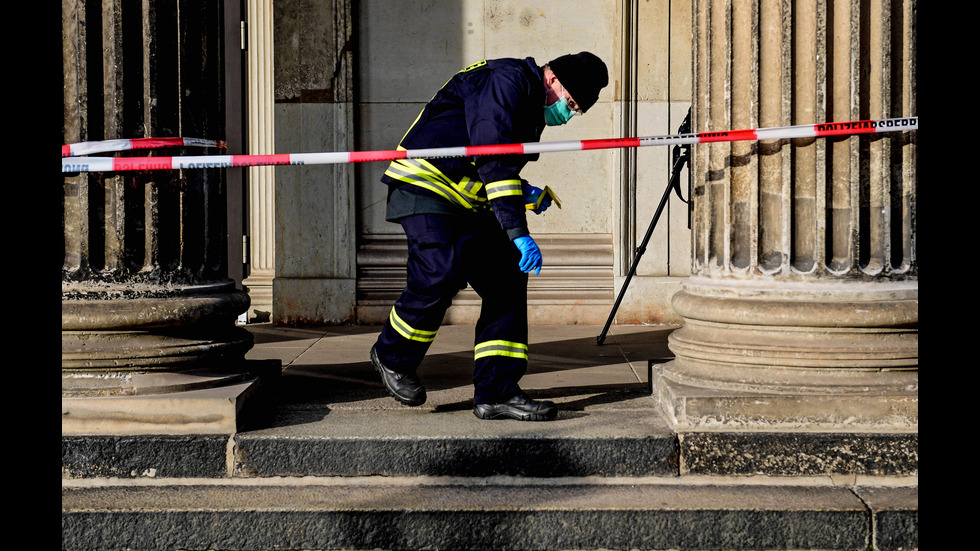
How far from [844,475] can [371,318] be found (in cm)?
470

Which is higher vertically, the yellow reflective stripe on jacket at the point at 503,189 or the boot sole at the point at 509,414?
the yellow reflective stripe on jacket at the point at 503,189

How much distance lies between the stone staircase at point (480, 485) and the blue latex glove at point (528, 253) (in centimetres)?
66

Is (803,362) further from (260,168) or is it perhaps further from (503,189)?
(260,168)

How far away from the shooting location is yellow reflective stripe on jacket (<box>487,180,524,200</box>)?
3.54 meters

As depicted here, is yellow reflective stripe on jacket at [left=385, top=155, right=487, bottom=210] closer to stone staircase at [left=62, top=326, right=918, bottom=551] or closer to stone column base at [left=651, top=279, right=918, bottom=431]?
stone staircase at [left=62, top=326, right=918, bottom=551]

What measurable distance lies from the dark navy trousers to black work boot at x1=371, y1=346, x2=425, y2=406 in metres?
0.03

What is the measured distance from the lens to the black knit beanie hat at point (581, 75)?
12.4 feet

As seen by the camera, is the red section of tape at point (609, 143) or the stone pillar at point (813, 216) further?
the red section of tape at point (609, 143)

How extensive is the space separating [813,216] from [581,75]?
3.82 ft

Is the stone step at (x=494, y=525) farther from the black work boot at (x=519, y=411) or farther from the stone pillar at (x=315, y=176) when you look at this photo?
the stone pillar at (x=315, y=176)

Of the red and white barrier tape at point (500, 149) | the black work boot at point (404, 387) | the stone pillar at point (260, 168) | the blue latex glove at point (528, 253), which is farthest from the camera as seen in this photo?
the stone pillar at point (260, 168)

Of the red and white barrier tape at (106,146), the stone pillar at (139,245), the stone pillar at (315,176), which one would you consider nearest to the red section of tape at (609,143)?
the stone pillar at (139,245)

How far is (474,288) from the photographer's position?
12.5 ft

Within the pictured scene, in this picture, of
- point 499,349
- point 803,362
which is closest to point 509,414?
point 499,349
